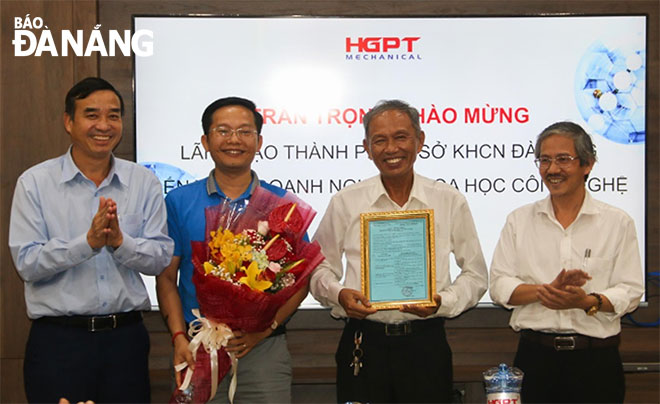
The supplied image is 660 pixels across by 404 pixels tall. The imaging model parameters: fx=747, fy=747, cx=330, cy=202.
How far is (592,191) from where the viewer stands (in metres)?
3.77

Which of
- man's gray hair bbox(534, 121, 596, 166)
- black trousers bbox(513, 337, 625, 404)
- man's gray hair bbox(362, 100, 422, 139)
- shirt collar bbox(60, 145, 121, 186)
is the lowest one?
black trousers bbox(513, 337, 625, 404)

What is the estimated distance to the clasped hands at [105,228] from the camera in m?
2.59

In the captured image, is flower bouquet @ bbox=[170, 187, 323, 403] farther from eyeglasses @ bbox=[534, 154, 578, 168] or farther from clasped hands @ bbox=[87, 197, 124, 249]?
eyeglasses @ bbox=[534, 154, 578, 168]

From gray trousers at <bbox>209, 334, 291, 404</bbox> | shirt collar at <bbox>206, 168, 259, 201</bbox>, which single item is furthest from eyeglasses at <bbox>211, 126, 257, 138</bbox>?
gray trousers at <bbox>209, 334, 291, 404</bbox>

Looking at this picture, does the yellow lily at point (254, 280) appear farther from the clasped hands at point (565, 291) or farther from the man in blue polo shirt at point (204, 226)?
the clasped hands at point (565, 291)

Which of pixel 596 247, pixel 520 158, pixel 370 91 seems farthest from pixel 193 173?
pixel 596 247

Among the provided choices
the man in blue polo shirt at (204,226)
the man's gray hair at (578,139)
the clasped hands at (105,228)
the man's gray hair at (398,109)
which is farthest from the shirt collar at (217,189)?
the man's gray hair at (578,139)

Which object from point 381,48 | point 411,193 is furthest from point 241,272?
point 381,48

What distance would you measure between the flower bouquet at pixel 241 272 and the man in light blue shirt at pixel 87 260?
0.38 m

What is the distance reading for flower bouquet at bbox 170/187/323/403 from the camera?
237 centimetres

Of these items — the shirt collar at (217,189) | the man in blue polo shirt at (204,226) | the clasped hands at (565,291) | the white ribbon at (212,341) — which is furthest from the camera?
the shirt collar at (217,189)

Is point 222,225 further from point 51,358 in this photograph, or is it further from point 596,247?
point 596,247

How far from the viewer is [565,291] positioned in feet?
8.93

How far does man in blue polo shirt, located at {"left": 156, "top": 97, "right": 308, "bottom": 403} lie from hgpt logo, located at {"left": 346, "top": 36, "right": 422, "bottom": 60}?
37.6 inches
